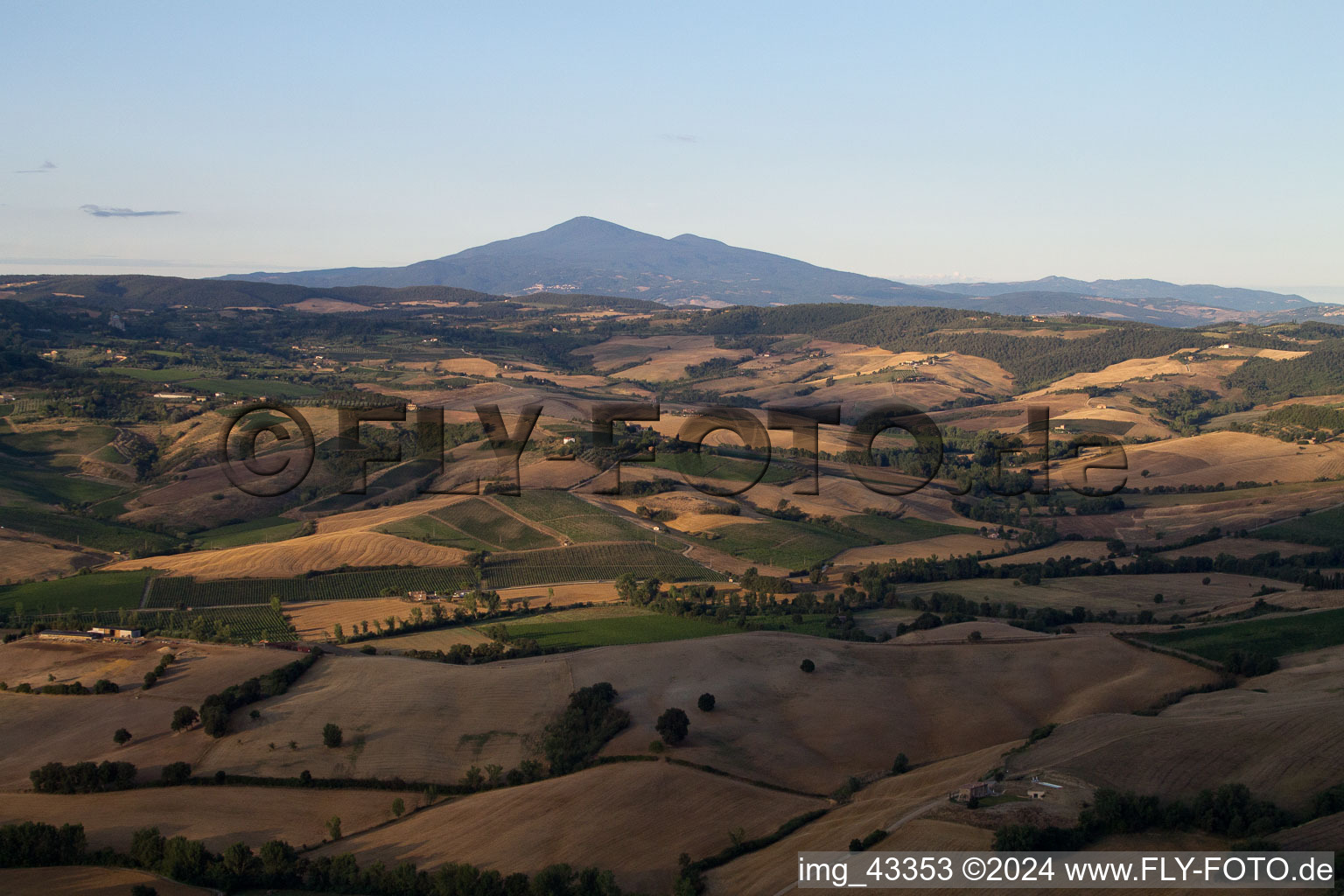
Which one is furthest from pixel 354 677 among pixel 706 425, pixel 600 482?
pixel 706 425

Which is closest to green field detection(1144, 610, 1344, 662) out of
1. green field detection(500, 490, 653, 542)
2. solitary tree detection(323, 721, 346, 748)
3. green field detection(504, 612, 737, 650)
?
green field detection(504, 612, 737, 650)

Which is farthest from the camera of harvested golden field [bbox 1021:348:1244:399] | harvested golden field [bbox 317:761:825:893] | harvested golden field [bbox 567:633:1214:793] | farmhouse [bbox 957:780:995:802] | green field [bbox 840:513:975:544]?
harvested golden field [bbox 1021:348:1244:399]

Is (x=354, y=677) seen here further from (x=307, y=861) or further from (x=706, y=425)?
(x=706, y=425)

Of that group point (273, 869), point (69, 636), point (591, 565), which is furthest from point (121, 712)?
point (591, 565)

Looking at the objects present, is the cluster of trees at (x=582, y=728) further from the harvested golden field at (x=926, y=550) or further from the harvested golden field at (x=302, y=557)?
the harvested golden field at (x=926, y=550)

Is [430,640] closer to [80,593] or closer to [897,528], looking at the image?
[80,593]

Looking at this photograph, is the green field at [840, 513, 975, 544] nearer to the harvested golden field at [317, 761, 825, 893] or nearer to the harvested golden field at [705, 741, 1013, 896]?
the harvested golden field at [705, 741, 1013, 896]
